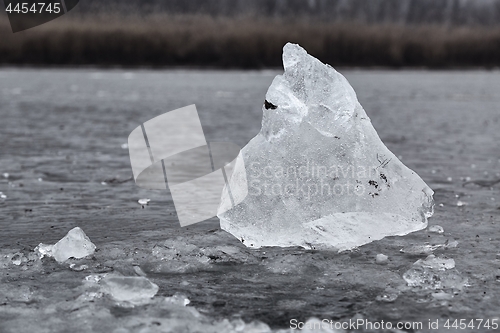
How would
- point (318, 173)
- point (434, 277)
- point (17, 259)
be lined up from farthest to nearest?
point (318, 173)
point (17, 259)
point (434, 277)

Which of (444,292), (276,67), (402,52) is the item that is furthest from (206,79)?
(444,292)

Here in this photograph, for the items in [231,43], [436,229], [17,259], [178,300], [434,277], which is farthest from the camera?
[231,43]

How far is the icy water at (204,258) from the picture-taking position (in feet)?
6.01

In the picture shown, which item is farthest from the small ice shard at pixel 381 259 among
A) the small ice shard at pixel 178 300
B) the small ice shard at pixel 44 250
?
the small ice shard at pixel 44 250

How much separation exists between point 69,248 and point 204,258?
48 centimetres

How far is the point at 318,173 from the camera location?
2.64 metres

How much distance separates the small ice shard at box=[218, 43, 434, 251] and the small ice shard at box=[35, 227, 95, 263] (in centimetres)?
55

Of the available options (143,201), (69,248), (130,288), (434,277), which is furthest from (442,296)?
(143,201)

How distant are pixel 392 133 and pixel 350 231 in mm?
3738

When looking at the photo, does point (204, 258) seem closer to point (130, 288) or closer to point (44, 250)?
point (130, 288)

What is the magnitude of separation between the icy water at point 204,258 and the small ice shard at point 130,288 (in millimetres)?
35

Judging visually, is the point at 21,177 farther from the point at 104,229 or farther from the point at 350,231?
the point at 350,231

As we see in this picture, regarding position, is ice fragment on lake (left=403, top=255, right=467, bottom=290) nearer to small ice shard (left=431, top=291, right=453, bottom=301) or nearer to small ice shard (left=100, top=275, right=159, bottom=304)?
small ice shard (left=431, top=291, right=453, bottom=301)

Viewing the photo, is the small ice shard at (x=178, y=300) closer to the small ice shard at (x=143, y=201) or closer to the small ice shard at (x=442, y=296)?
the small ice shard at (x=442, y=296)
